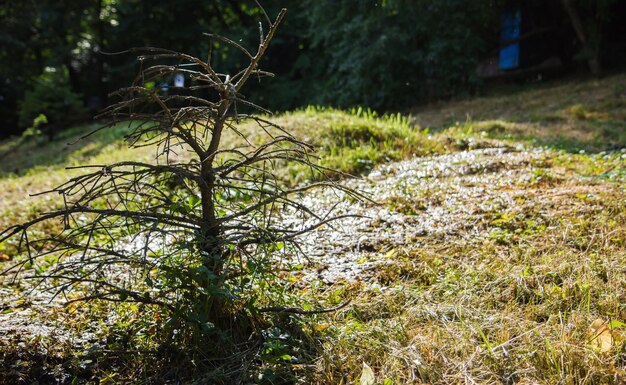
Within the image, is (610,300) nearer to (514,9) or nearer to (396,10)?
(396,10)

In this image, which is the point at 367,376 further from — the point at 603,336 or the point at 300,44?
the point at 300,44

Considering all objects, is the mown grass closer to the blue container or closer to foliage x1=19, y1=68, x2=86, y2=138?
the blue container

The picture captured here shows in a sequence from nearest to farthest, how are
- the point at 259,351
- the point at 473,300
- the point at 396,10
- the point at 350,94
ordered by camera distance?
the point at 259,351 → the point at 473,300 → the point at 396,10 → the point at 350,94

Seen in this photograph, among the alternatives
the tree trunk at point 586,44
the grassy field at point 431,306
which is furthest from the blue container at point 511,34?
the grassy field at point 431,306

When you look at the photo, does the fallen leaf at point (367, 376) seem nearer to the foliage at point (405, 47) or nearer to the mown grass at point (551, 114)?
the mown grass at point (551, 114)

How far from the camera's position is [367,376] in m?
1.93

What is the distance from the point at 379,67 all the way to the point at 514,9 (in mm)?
4556

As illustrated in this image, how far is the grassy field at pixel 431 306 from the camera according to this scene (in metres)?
2.00

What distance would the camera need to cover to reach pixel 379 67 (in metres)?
12.0

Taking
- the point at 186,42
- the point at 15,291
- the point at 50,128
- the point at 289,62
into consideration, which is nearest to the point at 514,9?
the point at 289,62

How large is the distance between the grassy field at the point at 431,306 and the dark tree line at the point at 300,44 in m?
5.16

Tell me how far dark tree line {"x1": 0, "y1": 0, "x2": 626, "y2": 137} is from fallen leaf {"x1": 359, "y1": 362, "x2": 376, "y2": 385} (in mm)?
6789

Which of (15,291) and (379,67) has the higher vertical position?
(379,67)

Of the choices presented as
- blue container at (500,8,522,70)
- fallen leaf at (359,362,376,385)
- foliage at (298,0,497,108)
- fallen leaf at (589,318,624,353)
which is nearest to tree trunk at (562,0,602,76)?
foliage at (298,0,497,108)
